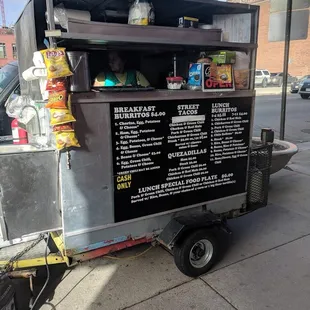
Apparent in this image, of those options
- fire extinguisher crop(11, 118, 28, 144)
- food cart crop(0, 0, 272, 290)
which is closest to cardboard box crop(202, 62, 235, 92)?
food cart crop(0, 0, 272, 290)

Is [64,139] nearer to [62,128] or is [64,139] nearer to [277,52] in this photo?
[62,128]

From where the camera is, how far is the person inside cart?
Answer: 331 cm

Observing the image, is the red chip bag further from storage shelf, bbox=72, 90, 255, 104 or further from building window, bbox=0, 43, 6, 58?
building window, bbox=0, 43, 6, 58

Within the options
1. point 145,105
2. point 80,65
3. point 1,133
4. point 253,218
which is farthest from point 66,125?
point 253,218

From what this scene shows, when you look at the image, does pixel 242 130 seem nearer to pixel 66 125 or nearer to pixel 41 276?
pixel 66 125

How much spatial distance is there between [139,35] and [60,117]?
0.92 metres

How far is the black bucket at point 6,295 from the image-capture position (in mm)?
2282

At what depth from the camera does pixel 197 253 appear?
10.5 feet

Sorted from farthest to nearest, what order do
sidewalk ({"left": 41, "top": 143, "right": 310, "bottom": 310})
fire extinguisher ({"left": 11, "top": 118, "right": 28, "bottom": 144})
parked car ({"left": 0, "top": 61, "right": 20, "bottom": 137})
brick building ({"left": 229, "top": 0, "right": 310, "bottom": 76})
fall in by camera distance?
1. brick building ({"left": 229, "top": 0, "right": 310, "bottom": 76})
2. parked car ({"left": 0, "top": 61, "right": 20, "bottom": 137})
3. fire extinguisher ({"left": 11, "top": 118, "right": 28, "bottom": 144})
4. sidewalk ({"left": 41, "top": 143, "right": 310, "bottom": 310})

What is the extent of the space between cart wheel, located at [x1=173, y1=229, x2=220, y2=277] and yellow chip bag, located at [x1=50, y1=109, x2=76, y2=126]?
58.8 inches

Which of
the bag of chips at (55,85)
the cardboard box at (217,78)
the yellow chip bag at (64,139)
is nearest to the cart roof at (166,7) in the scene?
the cardboard box at (217,78)

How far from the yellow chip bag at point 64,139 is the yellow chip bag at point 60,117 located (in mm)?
85

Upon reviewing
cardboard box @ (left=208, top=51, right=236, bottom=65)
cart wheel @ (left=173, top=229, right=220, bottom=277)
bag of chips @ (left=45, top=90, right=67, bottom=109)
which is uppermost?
cardboard box @ (left=208, top=51, right=236, bottom=65)

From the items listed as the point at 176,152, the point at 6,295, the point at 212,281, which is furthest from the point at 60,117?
the point at 212,281
